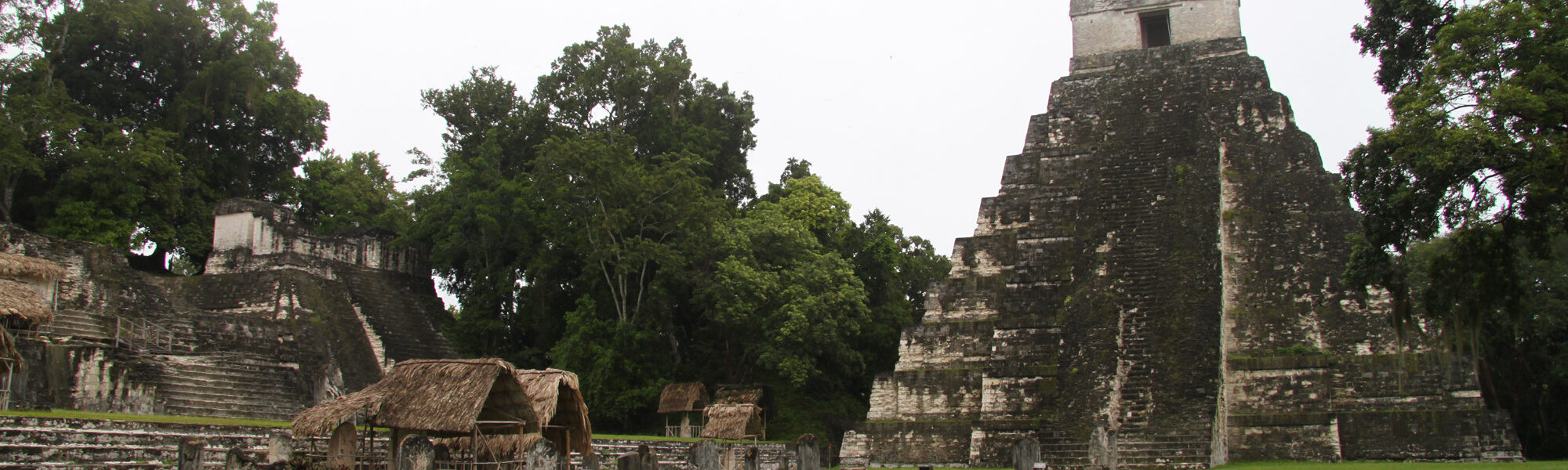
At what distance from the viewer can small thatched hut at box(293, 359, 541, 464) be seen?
9.93 m

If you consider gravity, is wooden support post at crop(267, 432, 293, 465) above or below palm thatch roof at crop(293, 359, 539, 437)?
below

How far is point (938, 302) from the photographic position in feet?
59.0

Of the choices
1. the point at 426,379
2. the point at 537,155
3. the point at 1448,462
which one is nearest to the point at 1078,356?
the point at 1448,462

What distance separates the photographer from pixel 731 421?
20.2 m

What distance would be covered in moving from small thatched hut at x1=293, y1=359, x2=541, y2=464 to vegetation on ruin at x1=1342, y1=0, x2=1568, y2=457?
8178 millimetres

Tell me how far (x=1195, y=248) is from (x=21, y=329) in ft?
51.6

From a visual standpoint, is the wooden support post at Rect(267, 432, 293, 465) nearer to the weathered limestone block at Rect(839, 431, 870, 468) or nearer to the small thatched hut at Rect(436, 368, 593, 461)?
the small thatched hut at Rect(436, 368, 593, 461)

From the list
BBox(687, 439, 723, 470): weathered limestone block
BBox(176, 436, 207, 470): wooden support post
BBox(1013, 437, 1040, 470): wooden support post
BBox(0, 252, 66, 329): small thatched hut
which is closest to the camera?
BBox(176, 436, 207, 470): wooden support post

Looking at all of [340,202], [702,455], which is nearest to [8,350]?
[702,455]

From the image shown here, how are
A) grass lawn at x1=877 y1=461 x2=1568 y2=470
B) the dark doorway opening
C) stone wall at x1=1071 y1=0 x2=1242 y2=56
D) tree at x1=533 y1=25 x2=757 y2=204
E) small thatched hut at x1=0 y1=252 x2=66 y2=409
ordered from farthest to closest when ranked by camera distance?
tree at x1=533 y1=25 x2=757 y2=204 → the dark doorway opening → stone wall at x1=1071 y1=0 x2=1242 y2=56 → small thatched hut at x1=0 y1=252 x2=66 y2=409 → grass lawn at x1=877 y1=461 x2=1568 y2=470

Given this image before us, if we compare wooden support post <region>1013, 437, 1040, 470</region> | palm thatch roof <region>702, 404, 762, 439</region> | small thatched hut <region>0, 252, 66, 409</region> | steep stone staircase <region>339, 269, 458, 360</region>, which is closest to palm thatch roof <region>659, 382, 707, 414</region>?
palm thatch roof <region>702, 404, 762, 439</region>

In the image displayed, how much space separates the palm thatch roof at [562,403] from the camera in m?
11.4

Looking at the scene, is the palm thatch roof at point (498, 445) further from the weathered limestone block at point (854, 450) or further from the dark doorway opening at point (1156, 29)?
the dark doorway opening at point (1156, 29)

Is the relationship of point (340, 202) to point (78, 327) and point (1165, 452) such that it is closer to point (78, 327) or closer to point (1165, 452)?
point (78, 327)
